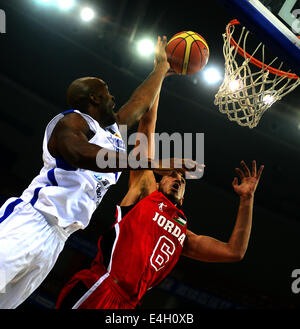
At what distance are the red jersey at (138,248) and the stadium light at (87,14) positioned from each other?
388 centimetres

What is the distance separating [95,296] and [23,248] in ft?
2.33

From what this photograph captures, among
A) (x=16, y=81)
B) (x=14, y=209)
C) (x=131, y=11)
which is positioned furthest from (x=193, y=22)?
(x=14, y=209)

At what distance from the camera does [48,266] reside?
176 centimetres

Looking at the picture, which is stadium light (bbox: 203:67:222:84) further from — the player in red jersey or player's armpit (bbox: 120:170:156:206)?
player's armpit (bbox: 120:170:156:206)

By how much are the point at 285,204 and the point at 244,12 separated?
5820mm

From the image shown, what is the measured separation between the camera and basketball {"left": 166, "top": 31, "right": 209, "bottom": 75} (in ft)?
9.29

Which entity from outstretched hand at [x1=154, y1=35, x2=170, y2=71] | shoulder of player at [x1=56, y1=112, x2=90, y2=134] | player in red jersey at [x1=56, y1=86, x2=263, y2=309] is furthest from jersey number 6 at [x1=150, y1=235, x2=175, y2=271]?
outstretched hand at [x1=154, y1=35, x2=170, y2=71]

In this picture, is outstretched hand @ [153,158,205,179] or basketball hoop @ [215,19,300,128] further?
basketball hoop @ [215,19,300,128]

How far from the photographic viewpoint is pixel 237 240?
256cm

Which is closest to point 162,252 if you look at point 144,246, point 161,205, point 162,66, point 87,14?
point 144,246

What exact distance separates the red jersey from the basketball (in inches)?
41.3

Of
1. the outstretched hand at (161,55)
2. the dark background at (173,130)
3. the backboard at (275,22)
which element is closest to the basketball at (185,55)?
the outstretched hand at (161,55)

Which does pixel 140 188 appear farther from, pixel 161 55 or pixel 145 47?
Answer: pixel 145 47
